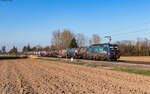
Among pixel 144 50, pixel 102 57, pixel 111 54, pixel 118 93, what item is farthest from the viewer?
pixel 144 50

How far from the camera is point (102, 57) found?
3434cm

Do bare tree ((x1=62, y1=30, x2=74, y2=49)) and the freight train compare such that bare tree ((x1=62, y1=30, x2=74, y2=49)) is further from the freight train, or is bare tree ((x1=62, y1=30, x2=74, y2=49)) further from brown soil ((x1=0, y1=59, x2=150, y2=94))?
brown soil ((x1=0, y1=59, x2=150, y2=94))

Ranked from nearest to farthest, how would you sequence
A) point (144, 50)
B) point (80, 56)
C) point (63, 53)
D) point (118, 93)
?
point (118, 93) < point (80, 56) < point (63, 53) < point (144, 50)

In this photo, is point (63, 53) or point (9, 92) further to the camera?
point (63, 53)

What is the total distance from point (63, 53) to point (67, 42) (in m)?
33.6

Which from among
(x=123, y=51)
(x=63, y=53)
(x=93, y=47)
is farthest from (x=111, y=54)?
(x=123, y=51)

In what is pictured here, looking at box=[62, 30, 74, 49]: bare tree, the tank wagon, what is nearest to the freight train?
the tank wagon

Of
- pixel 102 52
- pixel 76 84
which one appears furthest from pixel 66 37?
pixel 76 84

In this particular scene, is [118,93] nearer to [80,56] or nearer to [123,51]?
[80,56]

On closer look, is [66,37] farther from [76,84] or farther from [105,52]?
[76,84]

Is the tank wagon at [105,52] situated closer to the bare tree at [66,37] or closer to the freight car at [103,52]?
the freight car at [103,52]

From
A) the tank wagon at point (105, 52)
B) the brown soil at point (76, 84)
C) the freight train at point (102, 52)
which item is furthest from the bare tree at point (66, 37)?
the brown soil at point (76, 84)

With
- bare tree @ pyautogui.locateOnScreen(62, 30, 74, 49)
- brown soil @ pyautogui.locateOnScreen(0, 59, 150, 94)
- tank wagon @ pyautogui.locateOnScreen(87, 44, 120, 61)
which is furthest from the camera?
bare tree @ pyautogui.locateOnScreen(62, 30, 74, 49)

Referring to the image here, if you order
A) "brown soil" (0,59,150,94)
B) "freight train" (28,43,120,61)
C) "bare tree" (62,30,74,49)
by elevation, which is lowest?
"brown soil" (0,59,150,94)
